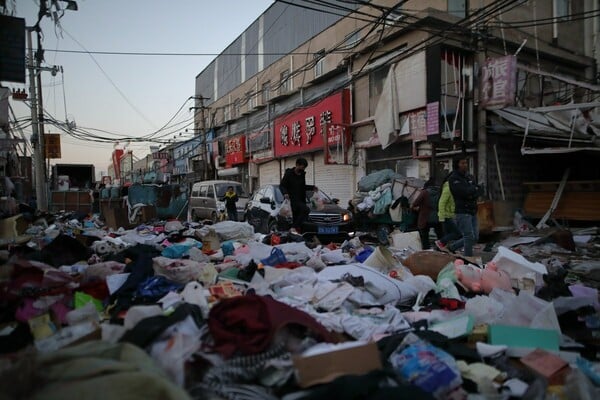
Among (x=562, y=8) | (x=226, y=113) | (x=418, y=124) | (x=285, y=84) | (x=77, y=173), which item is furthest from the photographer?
(x=226, y=113)

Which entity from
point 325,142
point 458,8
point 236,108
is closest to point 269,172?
point 325,142

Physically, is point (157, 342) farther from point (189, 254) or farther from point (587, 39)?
point (587, 39)

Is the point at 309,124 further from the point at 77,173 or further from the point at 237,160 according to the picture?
the point at 77,173

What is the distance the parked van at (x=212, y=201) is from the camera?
14.2 meters

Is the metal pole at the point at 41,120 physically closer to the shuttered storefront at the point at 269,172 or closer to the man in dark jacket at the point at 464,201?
the shuttered storefront at the point at 269,172

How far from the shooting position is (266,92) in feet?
73.2

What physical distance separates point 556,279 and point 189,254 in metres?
4.22

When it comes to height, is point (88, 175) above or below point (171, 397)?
above

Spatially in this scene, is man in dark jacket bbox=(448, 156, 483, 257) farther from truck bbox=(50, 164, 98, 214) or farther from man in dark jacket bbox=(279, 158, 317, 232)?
truck bbox=(50, 164, 98, 214)

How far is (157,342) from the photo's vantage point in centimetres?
220

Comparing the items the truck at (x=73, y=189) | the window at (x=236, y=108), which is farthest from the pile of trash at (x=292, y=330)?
the window at (x=236, y=108)

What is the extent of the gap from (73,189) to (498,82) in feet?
70.8

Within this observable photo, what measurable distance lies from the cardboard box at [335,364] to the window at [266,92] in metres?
20.4

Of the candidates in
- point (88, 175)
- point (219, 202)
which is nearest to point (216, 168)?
point (88, 175)
